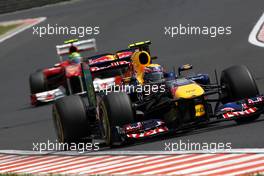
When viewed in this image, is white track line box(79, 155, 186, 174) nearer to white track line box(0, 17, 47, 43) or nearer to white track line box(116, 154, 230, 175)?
white track line box(116, 154, 230, 175)

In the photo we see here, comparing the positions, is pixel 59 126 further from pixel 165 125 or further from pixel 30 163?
pixel 165 125

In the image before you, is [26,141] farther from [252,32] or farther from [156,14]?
[156,14]

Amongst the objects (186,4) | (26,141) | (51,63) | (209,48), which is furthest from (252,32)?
(26,141)

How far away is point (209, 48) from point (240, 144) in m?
16.0

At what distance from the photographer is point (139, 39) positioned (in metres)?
31.2

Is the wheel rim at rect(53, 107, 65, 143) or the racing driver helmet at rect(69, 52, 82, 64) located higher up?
the racing driver helmet at rect(69, 52, 82, 64)

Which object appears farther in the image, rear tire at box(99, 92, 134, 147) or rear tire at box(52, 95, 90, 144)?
rear tire at box(52, 95, 90, 144)

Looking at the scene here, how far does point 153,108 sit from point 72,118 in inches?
48.0

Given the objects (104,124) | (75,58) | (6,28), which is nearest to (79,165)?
(104,124)

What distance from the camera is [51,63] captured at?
30.0m

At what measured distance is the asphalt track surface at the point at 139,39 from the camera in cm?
1525

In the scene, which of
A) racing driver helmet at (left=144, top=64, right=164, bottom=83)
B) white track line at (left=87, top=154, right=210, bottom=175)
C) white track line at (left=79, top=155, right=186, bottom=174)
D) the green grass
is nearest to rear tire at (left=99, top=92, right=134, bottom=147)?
racing driver helmet at (left=144, top=64, right=164, bottom=83)

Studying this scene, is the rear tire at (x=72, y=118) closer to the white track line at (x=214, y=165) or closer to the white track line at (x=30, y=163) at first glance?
the white track line at (x=30, y=163)

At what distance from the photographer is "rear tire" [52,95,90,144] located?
13.5 meters
